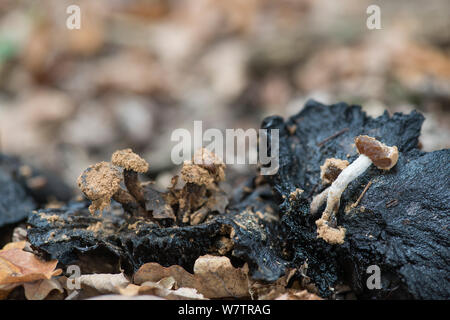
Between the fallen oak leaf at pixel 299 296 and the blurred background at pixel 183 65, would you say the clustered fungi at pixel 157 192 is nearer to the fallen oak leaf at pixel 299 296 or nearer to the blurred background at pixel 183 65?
the fallen oak leaf at pixel 299 296

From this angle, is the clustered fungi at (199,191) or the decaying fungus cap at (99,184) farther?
the clustered fungi at (199,191)

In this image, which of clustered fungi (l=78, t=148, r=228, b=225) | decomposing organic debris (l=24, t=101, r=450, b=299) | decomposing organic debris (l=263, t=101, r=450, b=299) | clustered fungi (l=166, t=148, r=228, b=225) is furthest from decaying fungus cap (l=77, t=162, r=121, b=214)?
decomposing organic debris (l=263, t=101, r=450, b=299)

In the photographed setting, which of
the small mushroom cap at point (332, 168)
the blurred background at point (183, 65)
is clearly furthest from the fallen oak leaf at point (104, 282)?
the blurred background at point (183, 65)

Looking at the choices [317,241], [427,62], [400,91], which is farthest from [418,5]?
[317,241]

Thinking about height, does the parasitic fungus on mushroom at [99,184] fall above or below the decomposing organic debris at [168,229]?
above


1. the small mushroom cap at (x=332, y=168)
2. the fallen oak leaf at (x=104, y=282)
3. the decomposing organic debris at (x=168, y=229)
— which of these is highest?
the small mushroom cap at (x=332, y=168)

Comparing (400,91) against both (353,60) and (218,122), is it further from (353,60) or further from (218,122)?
(218,122)

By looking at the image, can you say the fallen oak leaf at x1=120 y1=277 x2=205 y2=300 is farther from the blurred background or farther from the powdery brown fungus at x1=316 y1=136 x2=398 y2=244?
the blurred background

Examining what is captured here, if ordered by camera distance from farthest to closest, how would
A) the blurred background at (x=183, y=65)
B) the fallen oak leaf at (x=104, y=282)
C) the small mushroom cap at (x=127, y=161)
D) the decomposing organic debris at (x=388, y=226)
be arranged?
the blurred background at (x=183, y=65)
the small mushroom cap at (x=127, y=161)
the fallen oak leaf at (x=104, y=282)
the decomposing organic debris at (x=388, y=226)
